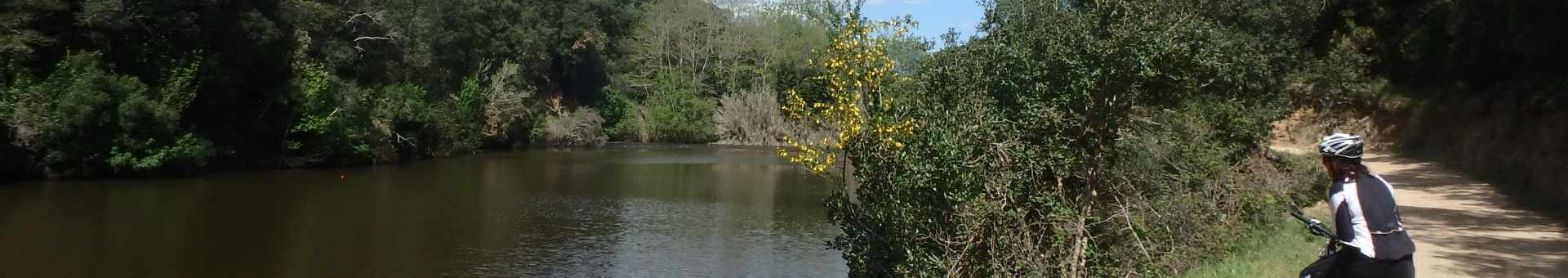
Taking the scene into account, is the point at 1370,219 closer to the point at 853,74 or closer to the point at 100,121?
the point at 853,74

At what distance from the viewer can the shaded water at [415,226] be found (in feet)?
59.6

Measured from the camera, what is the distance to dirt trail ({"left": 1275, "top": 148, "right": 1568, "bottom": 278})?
10.0 m

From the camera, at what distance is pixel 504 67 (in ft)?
171

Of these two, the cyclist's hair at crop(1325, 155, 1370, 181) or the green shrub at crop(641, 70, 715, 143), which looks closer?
the cyclist's hair at crop(1325, 155, 1370, 181)

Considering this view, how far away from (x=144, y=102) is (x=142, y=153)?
6.55 ft

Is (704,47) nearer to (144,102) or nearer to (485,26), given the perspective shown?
(485,26)

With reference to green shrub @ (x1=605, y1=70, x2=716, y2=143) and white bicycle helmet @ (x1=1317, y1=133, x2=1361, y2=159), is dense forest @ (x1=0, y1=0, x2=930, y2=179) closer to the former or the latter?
green shrub @ (x1=605, y1=70, x2=716, y2=143)

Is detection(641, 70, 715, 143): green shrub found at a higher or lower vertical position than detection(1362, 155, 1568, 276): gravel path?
higher

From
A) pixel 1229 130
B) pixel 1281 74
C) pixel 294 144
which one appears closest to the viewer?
pixel 1229 130

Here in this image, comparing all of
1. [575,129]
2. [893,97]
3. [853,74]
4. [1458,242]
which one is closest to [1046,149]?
[893,97]

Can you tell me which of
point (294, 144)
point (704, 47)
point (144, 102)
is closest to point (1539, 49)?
point (144, 102)

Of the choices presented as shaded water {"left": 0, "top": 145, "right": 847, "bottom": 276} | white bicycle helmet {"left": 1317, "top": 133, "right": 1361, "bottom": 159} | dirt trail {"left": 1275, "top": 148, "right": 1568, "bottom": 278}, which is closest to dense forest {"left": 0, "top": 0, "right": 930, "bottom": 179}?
shaded water {"left": 0, "top": 145, "right": 847, "bottom": 276}

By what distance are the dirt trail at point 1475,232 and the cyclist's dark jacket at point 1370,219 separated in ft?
16.1

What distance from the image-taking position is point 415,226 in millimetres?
22875
